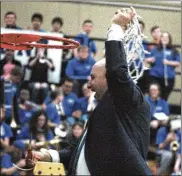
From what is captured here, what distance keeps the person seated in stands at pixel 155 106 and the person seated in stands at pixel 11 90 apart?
2003mm

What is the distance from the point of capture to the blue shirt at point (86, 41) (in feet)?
34.7

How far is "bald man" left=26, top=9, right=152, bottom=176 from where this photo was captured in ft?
12.9

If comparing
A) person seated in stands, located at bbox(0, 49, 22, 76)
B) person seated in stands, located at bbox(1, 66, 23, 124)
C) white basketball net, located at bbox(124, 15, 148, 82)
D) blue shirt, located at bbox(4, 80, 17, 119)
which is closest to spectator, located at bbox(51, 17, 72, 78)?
person seated in stands, located at bbox(0, 49, 22, 76)

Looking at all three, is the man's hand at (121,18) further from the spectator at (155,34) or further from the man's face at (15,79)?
the spectator at (155,34)

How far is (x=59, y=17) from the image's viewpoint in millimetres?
10930

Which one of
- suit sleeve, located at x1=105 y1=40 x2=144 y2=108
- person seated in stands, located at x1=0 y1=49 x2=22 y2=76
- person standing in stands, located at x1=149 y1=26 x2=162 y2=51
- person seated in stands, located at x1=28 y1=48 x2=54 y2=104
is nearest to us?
suit sleeve, located at x1=105 y1=40 x2=144 y2=108

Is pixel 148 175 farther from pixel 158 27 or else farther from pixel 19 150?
pixel 158 27

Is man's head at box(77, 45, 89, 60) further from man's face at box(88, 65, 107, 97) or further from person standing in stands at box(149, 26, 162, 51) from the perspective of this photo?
man's face at box(88, 65, 107, 97)

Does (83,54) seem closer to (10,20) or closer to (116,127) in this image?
(10,20)

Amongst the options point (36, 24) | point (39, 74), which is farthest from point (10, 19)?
point (39, 74)

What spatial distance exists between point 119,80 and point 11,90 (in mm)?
5909

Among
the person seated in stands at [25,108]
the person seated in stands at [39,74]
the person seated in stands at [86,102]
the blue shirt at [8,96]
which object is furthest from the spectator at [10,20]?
the person seated in stands at [86,102]

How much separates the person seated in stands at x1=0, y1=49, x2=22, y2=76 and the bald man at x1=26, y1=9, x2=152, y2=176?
18.9 feet

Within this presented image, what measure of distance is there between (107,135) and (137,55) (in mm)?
2173
